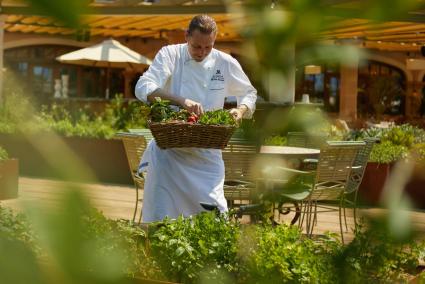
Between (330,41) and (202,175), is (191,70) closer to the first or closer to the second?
(202,175)

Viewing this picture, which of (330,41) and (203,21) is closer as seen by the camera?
(330,41)

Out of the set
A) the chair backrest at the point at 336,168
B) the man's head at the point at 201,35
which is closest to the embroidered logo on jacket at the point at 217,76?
the man's head at the point at 201,35

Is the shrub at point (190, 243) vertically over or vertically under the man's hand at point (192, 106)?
under

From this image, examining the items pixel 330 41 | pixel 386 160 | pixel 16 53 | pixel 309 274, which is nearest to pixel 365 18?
pixel 330 41

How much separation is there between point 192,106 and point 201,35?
30 cm

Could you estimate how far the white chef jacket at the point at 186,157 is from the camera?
3541 mm

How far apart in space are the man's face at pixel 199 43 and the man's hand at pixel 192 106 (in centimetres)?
23

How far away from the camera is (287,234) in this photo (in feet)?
7.82

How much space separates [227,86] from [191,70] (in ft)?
0.60

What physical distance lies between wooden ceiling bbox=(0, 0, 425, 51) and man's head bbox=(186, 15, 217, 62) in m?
0.06

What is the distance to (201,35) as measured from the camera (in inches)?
128

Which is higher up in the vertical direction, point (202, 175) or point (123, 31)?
point (123, 31)

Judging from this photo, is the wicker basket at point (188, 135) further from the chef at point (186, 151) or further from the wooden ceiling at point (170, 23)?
the wooden ceiling at point (170, 23)

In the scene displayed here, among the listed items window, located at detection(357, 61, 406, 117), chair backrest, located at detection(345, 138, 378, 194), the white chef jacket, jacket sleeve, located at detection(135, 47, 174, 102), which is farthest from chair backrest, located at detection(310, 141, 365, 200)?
window, located at detection(357, 61, 406, 117)
